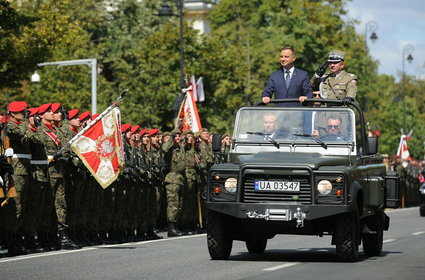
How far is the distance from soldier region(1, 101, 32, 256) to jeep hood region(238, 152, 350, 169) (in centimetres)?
311

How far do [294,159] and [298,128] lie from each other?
1.03 m

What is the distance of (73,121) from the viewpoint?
20.2 meters

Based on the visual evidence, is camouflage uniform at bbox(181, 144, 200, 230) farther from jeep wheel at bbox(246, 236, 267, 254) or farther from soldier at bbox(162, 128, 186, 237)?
jeep wheel at bbox(246, 236, 267, 254)

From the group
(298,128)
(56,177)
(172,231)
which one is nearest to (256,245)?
(298,128)

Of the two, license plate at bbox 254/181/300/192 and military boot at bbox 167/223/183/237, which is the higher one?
license plate at bbox 254/181/300/192

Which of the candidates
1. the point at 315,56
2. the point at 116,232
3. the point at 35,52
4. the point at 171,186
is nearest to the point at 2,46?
the point at 35,52

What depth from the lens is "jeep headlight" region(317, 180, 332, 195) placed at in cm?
1567

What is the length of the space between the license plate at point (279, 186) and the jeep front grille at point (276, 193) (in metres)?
0.04

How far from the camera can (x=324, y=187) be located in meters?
15.7

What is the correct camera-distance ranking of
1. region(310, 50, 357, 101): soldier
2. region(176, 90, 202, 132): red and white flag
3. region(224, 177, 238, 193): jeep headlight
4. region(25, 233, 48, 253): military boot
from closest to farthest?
1. region(224, 177, 238, 193): jeep headlight
2. region(310, 50, 357, 101): soldier
3. region(25, 233, 48, 253): military boot
4. region(176, 90, 202, 132): red and white flag

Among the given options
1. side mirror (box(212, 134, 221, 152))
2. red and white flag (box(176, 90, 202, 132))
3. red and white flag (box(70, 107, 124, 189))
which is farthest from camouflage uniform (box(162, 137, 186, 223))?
side mirror (box(212, 134, 221, 152))

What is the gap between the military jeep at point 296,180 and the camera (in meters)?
15.7

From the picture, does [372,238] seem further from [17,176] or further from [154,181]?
[154,181]

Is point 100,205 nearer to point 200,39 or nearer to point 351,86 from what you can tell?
point 351,86
